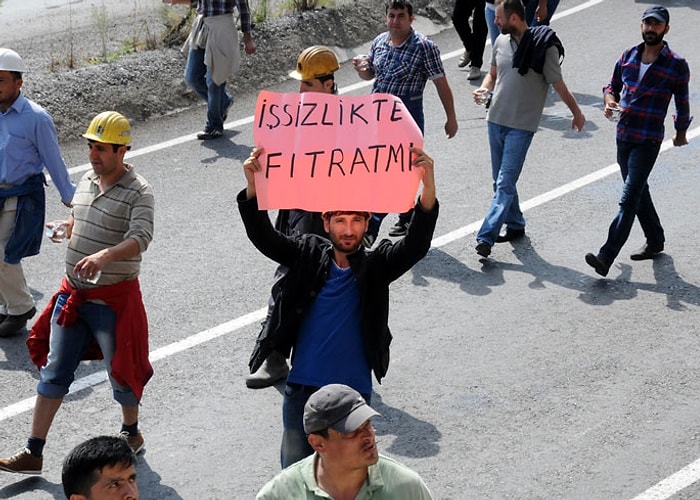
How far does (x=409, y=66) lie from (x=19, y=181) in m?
3.11

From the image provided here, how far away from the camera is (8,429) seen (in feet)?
24.8

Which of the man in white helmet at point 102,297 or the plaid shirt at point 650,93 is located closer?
the man in white helmet at point 102,297

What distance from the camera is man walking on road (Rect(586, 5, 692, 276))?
9.44 meters

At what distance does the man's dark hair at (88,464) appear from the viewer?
474 cm

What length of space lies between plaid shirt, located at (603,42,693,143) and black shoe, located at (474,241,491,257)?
4.08ft

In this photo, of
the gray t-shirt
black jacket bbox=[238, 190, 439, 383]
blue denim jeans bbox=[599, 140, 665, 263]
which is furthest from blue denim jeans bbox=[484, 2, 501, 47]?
black jacket bbox=[238, 190, 439, 383]

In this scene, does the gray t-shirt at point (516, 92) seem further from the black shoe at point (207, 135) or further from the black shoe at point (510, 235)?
the black shoe at point (207, 135)

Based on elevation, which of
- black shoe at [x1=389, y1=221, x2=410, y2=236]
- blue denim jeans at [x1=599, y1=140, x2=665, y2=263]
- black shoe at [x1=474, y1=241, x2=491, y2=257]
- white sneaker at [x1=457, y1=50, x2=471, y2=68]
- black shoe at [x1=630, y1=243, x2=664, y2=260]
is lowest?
white sneaker at [x1=457, y1=50, x2=471, y2=68]

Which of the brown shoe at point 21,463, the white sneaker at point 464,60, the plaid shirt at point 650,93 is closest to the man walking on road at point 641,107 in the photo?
the plaid shirt at point 650,93

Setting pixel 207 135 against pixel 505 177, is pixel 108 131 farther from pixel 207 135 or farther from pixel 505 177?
pixel 207 135

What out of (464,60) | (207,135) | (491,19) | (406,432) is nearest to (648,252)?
(406,432)

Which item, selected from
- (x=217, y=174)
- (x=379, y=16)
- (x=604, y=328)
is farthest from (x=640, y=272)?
(x=379, y=16)

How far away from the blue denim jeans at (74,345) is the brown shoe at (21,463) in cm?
33

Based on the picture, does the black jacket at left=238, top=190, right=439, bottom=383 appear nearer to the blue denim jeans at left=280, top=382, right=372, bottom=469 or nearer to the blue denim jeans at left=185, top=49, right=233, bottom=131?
the blue denim jeans at left=280, top=382, right=372, bottom=469
